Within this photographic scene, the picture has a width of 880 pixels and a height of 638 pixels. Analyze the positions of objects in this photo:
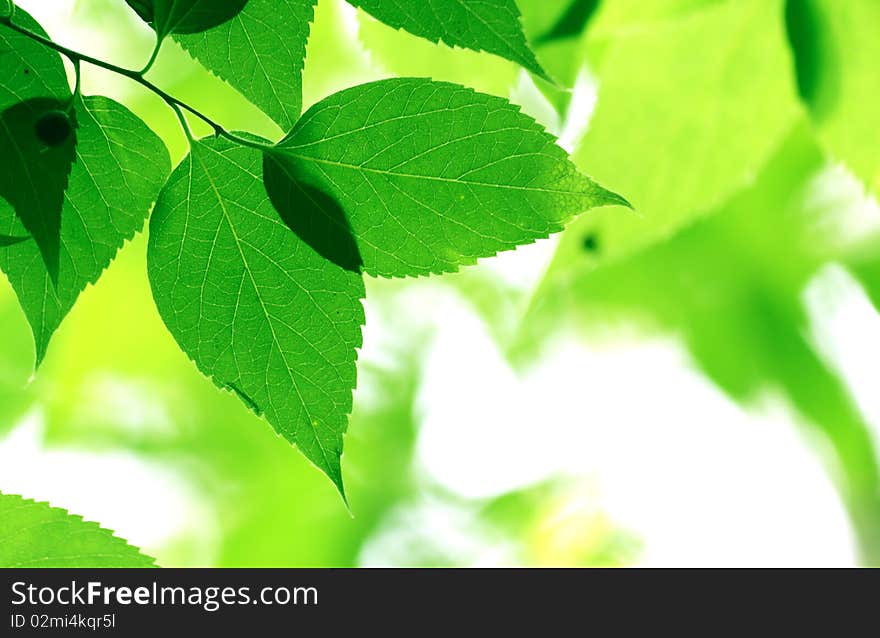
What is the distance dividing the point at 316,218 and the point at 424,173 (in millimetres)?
72

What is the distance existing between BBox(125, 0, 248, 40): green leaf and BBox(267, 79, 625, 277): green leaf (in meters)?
0.07

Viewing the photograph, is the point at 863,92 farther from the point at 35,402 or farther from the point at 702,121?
the point at 35,402

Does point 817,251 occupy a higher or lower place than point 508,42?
higher

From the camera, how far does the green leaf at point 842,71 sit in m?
0.95

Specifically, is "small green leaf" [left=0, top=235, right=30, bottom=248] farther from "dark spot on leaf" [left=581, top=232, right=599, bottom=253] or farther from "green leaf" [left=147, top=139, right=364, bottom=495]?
"dark spot on leaf" [left=581, top=232, right=599, bottom=253]

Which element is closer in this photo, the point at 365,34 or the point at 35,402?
the point at 365,34

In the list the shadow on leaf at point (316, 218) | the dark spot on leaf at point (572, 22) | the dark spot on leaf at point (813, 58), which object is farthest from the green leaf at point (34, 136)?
the dark spot on leaf at point (813, 58)

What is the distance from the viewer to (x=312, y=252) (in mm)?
546

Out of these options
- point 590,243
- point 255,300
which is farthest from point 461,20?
point 590,243

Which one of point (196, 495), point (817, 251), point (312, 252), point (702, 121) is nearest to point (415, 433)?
point (196, 495)

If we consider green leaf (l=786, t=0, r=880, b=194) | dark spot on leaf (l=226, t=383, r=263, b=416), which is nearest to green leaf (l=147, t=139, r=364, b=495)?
dark spot on leaf (l=226, t=383, r=263, b=416)

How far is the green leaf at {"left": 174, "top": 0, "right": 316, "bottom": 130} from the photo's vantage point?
1.76 ft

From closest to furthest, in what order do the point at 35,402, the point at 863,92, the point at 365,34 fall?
the point at 365,34 < the point at 863,92 < the point at 35,402

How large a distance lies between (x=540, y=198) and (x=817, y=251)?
2539 mm
